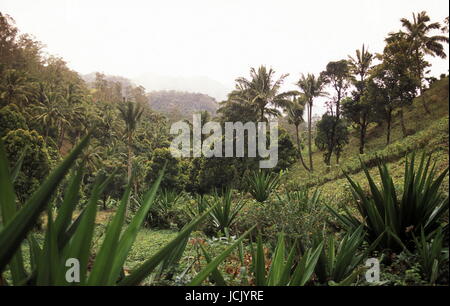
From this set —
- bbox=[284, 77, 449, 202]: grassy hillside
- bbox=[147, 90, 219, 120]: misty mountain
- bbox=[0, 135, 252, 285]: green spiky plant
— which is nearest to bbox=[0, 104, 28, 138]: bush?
bbox=[284, 77, 449, 202]: grassy hillside

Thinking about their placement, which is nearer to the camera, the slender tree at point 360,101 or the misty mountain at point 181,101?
the slender tree at point 360,101

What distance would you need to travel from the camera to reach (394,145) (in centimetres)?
1366

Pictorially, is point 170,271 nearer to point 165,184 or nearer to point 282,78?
point 165,184

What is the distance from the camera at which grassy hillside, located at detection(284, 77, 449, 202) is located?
10.3 meters

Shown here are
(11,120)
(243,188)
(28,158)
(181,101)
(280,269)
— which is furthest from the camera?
(181,101)

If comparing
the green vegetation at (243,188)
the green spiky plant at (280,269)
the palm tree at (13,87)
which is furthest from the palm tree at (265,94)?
the green spiky plant at (280,269)

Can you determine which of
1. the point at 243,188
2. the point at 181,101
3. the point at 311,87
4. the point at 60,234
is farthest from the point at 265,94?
→ the point at 181,101

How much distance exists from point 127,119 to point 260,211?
17.0m

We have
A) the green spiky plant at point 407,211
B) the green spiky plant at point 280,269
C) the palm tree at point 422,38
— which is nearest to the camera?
the green spiky plant at point 280,269

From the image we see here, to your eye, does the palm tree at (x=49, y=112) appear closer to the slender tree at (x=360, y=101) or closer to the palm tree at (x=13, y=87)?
the palm tree at (x=13, y=87)

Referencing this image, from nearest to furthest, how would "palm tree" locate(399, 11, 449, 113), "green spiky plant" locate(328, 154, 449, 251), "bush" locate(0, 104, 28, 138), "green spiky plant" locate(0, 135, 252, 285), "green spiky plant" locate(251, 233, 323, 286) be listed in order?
1. "green spiky plant" locate(0, 135, 252, 285)
2. "green spiky plant" locate(251, 233, 323, 286)
3. "green spiky plant" locate(328, 154, 449, 251)
4. "bush" locate(0, 104, 28, 138)
5. "palm tree" locate(399, 11, 449, 113)

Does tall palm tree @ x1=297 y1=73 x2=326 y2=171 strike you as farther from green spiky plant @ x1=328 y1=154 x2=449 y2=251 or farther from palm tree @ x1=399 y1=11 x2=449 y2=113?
green spiky plant @ x1=328 y1=154 x2=449 y2=251

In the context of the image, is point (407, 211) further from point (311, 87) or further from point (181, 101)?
point (181, 101)

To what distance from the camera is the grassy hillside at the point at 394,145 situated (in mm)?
10337
